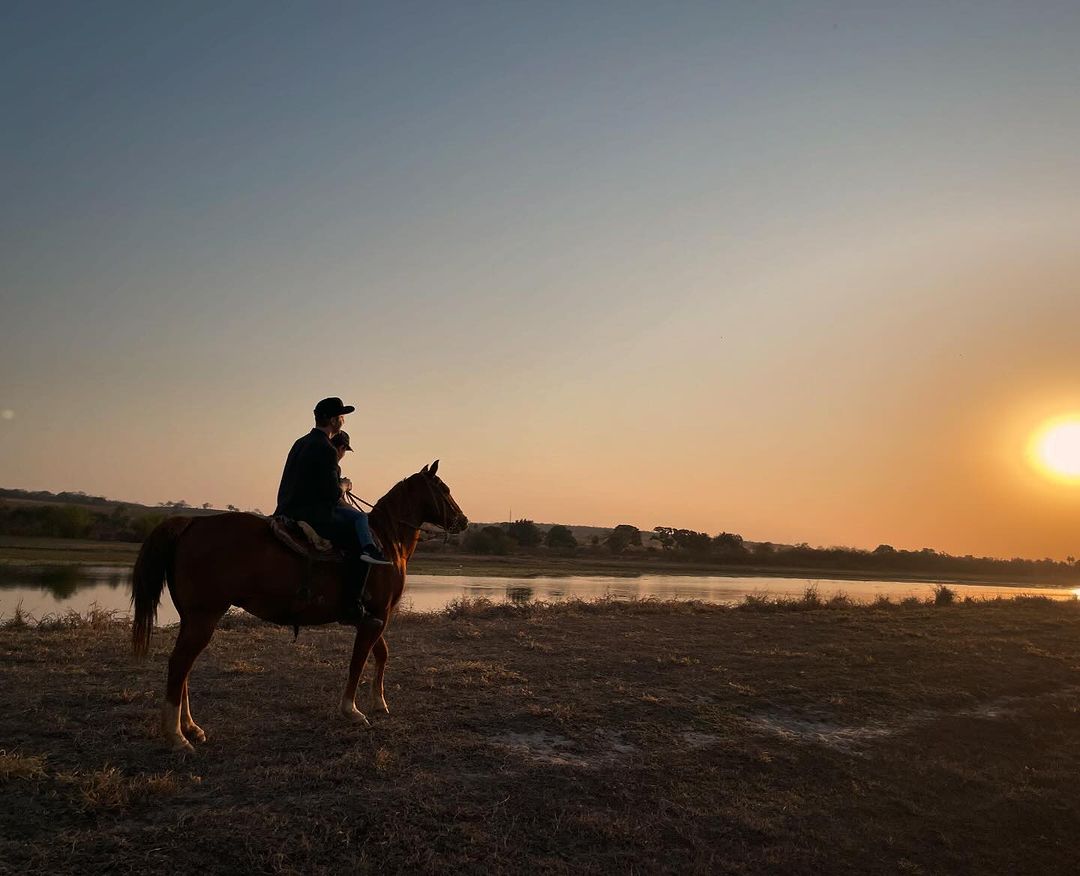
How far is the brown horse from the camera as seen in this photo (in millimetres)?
5758

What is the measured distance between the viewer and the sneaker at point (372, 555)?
21.1 ft

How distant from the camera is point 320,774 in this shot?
198 inches

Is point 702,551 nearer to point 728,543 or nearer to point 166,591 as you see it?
point 728,543

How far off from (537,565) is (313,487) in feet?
185

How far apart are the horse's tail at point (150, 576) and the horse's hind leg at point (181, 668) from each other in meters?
0.44

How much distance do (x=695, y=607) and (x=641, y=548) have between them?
218ft

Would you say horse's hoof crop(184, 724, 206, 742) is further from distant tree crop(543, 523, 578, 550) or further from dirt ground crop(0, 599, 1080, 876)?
distant tree crop(543, 523, 578, 550)

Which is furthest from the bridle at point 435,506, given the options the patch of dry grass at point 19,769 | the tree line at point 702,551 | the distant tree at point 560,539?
the distant tree at point 560,539

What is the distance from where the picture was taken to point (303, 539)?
6.40 meters

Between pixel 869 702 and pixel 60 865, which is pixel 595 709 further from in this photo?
pixel 60 865

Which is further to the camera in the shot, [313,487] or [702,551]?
[702,551]

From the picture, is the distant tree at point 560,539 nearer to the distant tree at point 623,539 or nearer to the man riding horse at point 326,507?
the distant tree at point 623,539

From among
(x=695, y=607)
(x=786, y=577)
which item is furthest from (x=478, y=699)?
(x=786, y=577)

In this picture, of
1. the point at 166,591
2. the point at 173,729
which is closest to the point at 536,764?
the point at 173,729
